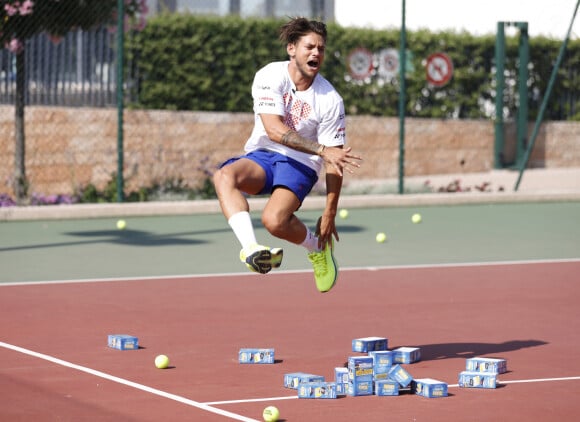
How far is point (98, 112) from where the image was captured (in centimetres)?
1905

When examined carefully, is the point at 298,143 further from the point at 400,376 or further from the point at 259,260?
the point at 400,376

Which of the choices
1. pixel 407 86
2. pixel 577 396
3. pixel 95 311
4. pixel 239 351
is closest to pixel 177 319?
pixel 95 311

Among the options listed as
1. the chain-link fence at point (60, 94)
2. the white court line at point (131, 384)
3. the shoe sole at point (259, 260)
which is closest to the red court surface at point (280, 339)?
the white court line at point (131, 384)

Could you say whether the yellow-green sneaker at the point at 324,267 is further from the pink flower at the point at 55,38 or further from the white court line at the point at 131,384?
the pink flower at the point at 55,38

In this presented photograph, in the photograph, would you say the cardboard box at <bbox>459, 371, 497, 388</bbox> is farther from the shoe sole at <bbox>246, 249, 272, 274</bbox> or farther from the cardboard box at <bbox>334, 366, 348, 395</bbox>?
the shoe sole at <bbox>246, 249, 272, 274</bbox>

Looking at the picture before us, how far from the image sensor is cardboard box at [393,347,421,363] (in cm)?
868

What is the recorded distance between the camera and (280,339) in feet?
31.5

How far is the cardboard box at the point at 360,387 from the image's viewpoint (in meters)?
7.68

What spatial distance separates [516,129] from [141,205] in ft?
26.5

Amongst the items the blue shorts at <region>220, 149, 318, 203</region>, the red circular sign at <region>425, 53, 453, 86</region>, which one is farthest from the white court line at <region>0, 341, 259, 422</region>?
the red circular sign at <region>425, 53, 453, 86</region>

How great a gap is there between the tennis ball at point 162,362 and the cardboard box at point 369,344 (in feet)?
4.09

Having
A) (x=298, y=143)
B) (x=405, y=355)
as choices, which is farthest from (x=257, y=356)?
(x=298, y=143)

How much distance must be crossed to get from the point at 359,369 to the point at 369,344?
1221 millimetres

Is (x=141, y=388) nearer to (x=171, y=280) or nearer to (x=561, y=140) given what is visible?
(x=171, y=280)
